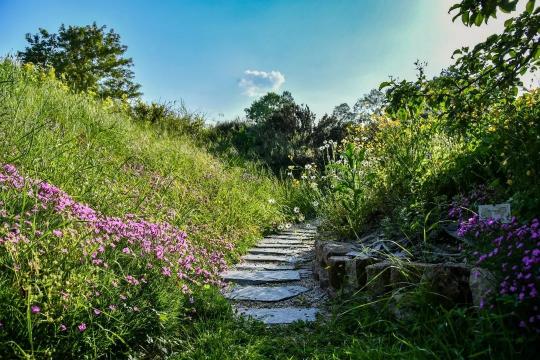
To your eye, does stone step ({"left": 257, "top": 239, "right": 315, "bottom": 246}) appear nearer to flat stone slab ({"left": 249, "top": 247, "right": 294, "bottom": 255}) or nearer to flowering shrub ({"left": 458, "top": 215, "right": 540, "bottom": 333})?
flat stone slab ({"left": 249, "top": 247, "right": 294, "bottom": 255})

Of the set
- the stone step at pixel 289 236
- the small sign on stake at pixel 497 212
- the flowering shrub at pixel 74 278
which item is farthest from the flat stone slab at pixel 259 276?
the small sign on stake at pixel 497 212

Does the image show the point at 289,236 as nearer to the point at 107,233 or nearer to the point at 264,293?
the point at 264,293

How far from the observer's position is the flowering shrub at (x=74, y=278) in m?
2.12

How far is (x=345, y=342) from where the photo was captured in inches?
105

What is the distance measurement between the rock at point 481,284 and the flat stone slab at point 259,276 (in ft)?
7.81

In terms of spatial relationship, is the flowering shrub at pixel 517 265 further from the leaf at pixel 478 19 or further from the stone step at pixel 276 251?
the stone step at pixel 276 251

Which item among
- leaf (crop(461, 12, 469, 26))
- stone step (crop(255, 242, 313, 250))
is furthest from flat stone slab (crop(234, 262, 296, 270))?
leaf (crop(461, 12, 469, 26))

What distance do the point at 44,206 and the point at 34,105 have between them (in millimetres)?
3070

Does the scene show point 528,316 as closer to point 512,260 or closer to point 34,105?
point 512,260

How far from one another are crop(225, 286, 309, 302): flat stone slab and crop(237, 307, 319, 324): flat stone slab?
0.87 ft

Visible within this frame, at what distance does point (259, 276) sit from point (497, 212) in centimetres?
260

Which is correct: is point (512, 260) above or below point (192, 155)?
below

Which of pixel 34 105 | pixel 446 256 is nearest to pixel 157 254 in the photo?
pixel 446 256

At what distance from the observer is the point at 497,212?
2.47 metres
